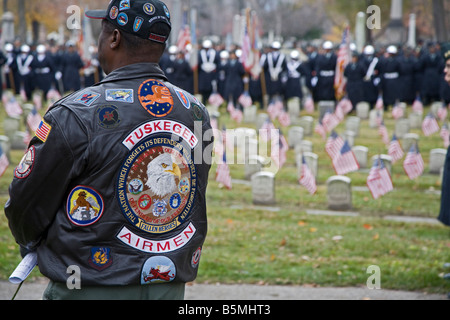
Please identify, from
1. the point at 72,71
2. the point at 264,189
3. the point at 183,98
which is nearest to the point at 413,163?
the point at 264,189

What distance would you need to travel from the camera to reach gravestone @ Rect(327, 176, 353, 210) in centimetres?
930

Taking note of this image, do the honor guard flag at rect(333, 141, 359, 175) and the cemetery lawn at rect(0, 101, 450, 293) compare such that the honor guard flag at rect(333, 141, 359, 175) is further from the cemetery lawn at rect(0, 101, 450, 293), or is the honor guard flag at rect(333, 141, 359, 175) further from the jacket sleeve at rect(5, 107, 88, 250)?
the jacket sleeve at rect(5, 107, 88, 250)

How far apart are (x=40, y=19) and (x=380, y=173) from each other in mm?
41184

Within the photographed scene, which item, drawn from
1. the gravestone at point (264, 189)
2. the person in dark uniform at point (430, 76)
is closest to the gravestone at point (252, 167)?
the gravestone at point (264, 189)

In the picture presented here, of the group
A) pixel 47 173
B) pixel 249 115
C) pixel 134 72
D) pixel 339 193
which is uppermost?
pixel 249 115

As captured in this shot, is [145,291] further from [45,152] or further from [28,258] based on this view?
[45,152]

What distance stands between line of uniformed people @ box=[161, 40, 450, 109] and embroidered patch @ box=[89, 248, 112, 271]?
19661mm

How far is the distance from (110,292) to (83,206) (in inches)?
14.1

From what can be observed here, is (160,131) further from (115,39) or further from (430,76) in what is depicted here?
(430,76)

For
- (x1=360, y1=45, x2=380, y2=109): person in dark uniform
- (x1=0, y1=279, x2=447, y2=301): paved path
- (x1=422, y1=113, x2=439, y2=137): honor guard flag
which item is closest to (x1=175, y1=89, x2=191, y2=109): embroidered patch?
(x1=0, y1=279, x2=447, y2=301): paved path

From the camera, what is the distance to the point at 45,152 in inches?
104

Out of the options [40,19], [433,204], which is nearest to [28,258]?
[433,204]

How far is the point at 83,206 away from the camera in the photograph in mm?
2682

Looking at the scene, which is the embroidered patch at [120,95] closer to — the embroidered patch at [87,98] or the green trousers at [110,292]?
Result: the embroidered patch at [87,98]
